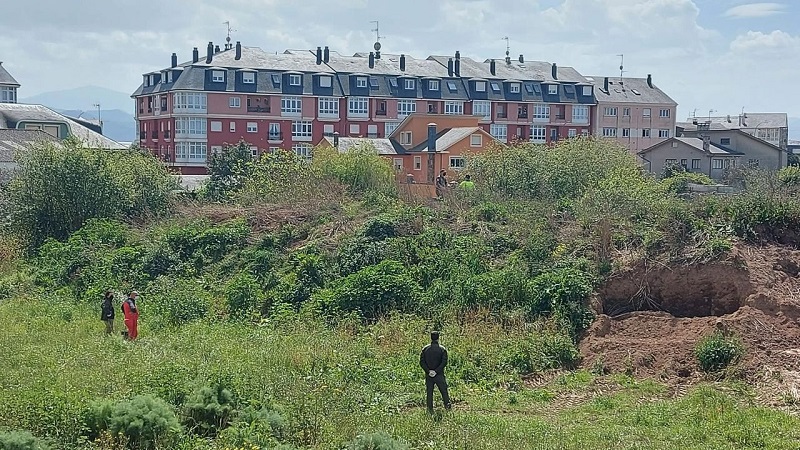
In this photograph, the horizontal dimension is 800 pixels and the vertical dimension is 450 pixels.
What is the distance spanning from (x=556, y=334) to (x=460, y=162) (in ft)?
106

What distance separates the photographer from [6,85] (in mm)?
84812

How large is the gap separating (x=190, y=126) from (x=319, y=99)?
10079 mm

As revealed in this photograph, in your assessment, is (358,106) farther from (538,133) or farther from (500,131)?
(538,133)

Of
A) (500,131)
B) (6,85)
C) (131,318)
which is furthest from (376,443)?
(6,85)

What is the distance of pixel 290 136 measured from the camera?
229ft

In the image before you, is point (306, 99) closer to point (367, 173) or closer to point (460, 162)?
point (460, 162)

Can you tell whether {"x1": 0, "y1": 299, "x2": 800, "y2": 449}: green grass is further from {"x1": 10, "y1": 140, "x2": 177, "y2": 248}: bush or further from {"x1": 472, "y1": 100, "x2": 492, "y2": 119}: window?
{"x1": 472, "y1": 100, "x2": 492, "y2": 119}: window

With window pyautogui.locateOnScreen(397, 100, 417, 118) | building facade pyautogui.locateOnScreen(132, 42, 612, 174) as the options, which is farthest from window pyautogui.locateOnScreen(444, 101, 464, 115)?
window pyautogui.locateOnScreen(397, 100, 417, 118)

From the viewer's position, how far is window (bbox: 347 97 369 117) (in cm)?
7038

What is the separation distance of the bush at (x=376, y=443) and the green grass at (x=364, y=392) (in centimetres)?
75

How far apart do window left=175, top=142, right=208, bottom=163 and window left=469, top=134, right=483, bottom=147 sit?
2573 cm

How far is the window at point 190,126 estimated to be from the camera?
2643 inches

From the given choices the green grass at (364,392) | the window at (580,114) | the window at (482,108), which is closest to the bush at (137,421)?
the green grass at (364,392)

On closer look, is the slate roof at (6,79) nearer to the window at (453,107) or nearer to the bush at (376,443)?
the window at (453,107)
